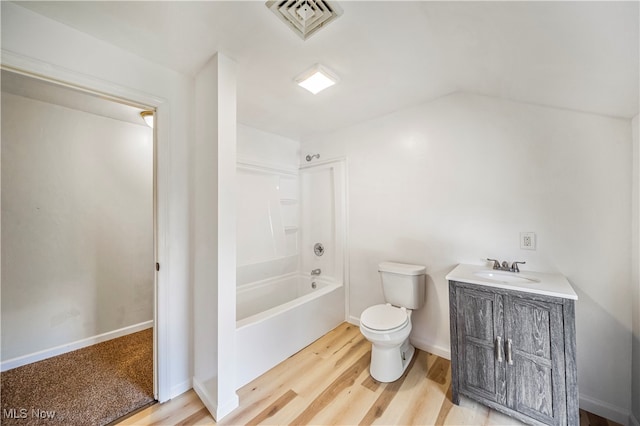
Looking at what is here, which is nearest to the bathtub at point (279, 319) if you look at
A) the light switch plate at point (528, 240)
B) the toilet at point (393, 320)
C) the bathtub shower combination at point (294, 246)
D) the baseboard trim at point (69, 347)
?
the bathtub shower combination at point (294, 246)

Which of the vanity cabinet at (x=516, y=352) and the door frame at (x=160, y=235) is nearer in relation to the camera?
the vanity cabinet at (x=516, y=352)

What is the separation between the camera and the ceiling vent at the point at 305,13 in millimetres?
1096

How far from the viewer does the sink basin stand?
1536 mm

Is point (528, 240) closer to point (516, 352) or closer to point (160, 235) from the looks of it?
point (516, 352)

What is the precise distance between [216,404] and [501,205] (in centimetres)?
240

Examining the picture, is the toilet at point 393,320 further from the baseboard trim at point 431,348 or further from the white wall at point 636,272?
the white wall at point 636,272

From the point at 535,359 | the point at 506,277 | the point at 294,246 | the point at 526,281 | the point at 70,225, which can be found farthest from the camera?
the point at 294,246

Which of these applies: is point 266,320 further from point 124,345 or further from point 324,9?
point 324,9

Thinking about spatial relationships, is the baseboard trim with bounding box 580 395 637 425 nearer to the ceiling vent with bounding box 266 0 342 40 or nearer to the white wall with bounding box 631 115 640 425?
the white wall with bounding box 631 115 640 425

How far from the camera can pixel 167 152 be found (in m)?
1.59

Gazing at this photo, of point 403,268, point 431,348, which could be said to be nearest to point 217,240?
point 403,268

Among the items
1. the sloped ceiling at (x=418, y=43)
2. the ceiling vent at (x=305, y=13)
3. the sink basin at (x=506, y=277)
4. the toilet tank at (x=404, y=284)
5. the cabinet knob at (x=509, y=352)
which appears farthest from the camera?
the toilet tank at (x=404, y=284)

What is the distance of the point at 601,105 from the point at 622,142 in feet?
0.91

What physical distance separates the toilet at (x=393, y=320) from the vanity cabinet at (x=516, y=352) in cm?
38
